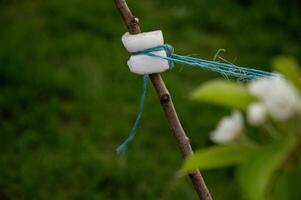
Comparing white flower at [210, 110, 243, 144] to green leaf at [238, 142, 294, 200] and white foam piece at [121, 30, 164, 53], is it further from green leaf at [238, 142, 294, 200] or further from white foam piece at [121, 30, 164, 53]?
white foam piece at [121, 30, 164, 53]

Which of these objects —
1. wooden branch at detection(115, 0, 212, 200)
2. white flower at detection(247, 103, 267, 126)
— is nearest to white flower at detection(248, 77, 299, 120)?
white flower at detection(247, 103, 267, 126)

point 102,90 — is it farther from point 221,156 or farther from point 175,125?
point 221,156

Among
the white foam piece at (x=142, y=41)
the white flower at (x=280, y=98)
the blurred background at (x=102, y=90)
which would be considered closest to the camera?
the white flower at (x=280, y=98)

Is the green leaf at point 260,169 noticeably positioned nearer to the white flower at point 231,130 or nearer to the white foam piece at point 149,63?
the white flower at point 231,130

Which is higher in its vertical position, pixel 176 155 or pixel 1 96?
pixel 1 96

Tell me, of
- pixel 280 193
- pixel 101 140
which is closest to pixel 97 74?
pixel 101 140

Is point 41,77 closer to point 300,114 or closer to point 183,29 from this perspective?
point 183,29

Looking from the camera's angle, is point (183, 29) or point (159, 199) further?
point (183, 29)

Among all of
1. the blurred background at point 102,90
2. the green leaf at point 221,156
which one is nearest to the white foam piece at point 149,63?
the green leaf at point 221,156
